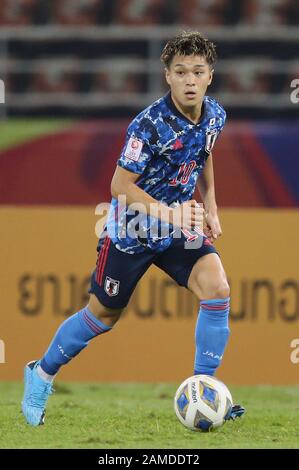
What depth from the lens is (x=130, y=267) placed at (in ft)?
19.7

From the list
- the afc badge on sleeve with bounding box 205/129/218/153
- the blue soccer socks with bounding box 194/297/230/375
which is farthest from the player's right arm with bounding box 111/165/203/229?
the blue soccer socks with bounding box 194/297/230/375

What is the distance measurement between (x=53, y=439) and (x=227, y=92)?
767 cm

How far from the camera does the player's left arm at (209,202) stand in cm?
621

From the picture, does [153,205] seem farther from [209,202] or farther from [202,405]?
[202,405]

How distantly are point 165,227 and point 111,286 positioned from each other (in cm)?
42

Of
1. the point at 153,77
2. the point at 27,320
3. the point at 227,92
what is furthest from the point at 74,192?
the point at 227,92

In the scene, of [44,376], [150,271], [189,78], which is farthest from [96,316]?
[150,271]

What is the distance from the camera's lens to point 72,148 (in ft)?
31.9

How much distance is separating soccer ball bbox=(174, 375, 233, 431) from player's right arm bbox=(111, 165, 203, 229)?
84 cm

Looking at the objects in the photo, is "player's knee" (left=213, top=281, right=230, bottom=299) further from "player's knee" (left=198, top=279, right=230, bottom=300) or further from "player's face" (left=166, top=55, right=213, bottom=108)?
"player's face" (left=166, top=55, right=213, bottom=108)

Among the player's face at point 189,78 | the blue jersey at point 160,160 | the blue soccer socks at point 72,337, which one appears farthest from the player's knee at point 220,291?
the player's face at point 189,78

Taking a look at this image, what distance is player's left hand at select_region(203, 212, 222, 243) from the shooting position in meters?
6.20

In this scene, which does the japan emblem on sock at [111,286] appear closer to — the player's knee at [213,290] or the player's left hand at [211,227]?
the player's knee at [213,290]
